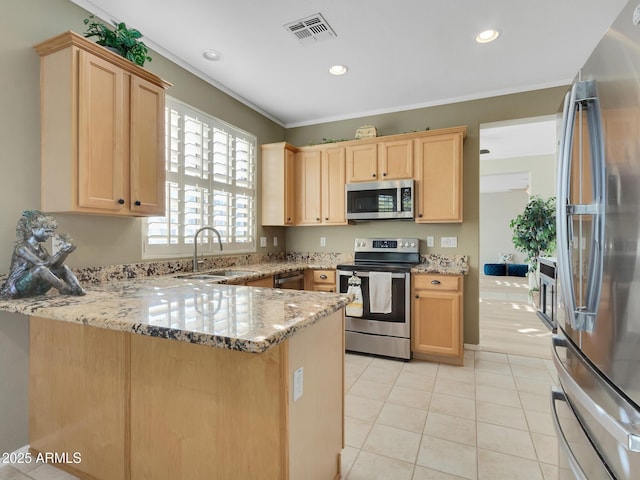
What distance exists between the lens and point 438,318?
3.17 meters

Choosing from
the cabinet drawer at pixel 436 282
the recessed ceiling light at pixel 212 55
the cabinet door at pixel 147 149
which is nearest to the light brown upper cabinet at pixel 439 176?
the cabinet drawer at pixel 436 282

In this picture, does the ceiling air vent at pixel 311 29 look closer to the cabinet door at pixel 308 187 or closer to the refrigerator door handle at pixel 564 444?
the cabinet door at pixel 308 187

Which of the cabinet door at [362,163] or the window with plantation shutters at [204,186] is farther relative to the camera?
the cabinet door at [362,163]

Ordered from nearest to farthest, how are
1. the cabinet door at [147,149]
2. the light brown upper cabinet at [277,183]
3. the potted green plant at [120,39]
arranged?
1. the potted green plant at [120,39]
2. the cabinet door at [147,149]
3. the light brown upper cabinet at [277,183]

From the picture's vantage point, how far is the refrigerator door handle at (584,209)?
3.09ft

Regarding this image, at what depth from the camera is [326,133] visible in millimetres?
4277

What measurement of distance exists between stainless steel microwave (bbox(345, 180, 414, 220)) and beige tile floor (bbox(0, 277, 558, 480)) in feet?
5.01

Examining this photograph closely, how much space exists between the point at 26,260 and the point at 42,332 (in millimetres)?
405

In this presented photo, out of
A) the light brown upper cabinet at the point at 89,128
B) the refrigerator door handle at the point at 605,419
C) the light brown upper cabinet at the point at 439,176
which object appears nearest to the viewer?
the refrigerator door handle at the point at 605,419

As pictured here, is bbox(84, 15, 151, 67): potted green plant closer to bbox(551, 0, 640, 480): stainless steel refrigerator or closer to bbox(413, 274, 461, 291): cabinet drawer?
bbox(551, 0, 640, 480): stainless steel refrigerator

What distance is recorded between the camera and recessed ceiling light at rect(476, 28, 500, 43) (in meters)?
2.42

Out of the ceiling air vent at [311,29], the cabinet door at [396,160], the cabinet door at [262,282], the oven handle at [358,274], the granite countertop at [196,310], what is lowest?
the cabinet door at [262,282]

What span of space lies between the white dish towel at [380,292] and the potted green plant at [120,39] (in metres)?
2.60

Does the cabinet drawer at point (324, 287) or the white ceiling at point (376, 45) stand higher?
the white ceiling at point (376, 45)
